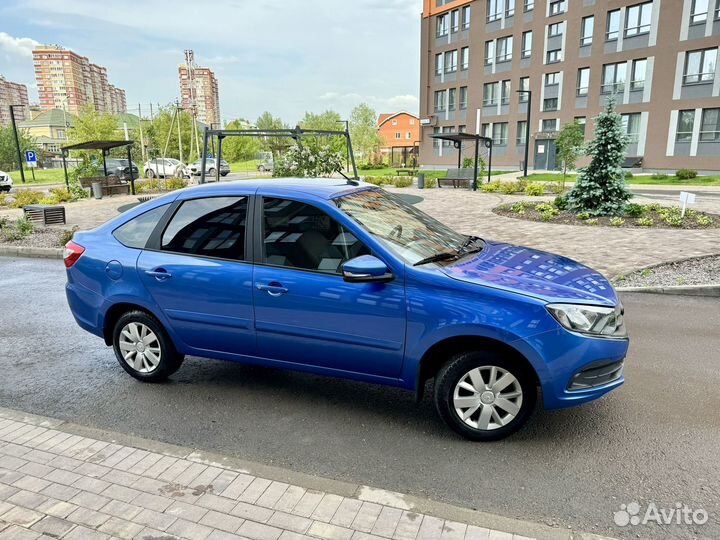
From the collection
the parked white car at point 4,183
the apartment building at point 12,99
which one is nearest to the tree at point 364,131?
the parked white car at point 4,183

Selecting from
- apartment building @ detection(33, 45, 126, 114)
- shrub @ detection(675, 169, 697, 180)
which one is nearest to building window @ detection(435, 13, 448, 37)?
shrub @ detection(675, 169, 697, 180)

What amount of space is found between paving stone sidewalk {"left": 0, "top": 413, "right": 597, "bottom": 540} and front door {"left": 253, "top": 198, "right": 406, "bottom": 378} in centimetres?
98

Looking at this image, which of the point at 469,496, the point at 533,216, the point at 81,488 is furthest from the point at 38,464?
the point at 533,216

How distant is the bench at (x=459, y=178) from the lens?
90.3ft

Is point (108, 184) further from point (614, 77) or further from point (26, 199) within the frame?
point (614, 77)

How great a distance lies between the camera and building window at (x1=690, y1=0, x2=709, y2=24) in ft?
110

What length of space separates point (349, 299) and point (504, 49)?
49.5m

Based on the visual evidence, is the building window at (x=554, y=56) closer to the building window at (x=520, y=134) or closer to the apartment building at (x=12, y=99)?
the building window at (x=520, y=134)

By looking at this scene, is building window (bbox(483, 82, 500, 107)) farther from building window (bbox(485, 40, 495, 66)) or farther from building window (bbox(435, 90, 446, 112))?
building window (bbox(435, 90, 446, 112))

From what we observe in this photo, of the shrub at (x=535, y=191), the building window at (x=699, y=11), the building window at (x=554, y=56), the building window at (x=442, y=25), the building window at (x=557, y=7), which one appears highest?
the building window at (x=442, y=25)

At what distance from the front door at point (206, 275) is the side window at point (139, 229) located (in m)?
0.15

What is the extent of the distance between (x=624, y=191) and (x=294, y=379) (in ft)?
41.6

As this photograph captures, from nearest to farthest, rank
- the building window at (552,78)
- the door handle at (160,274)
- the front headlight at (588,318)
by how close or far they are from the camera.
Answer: the front headlight at (588,318) < the door handle at (160,274) < the building window at (552,78)

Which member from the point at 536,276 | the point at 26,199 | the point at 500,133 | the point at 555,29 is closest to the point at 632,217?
the point at 536,276
